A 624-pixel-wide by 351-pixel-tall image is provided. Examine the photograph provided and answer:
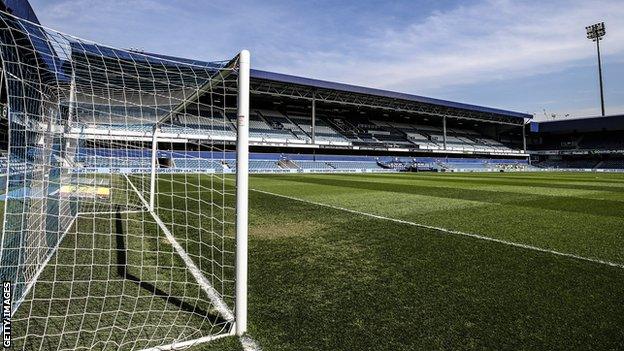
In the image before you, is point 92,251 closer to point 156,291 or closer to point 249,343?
point 156,291

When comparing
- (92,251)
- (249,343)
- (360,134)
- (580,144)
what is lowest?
(249,343)

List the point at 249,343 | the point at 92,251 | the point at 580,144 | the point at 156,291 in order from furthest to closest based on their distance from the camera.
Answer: the point at 580,144, the point at 92,251, the point at 156,291, the point at 249,343

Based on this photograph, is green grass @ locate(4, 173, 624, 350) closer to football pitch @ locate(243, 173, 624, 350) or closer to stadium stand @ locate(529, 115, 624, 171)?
football pitch @ locate(243, 173, 624, 350)

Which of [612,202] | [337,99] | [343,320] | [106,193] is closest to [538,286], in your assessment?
[343,320]

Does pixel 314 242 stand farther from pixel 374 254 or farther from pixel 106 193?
pixel 106 193

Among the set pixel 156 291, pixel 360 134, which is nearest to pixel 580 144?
pixel 360 134

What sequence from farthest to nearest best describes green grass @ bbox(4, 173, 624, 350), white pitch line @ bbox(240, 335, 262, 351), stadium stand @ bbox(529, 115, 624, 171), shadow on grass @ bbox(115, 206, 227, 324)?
stadium stand @ bbox(529, 115, 624, 171) < shadow on grass @ bbox(115, 206, 227, 324) < green grass @ bbox(4, 173, 624, 350) < white pitch line @ bbox(240, 335, 262, 351)

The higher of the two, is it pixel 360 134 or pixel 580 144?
pixel 360 134

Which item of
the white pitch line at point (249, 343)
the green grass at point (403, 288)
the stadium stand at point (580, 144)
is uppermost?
the stadium stand at point (580, 144)

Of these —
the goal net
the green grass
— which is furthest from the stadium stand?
the goal net

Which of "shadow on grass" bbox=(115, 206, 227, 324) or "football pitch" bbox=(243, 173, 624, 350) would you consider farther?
"shadow on grass" bbox=(115, 206, 227, 324)

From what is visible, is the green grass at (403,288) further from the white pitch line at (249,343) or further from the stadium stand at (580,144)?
the stadium stand at (580,144)

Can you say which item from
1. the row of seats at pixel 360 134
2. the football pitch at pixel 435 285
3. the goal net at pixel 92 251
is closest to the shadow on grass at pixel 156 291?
the goal net at pixel 92 251

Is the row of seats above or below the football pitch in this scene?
above
